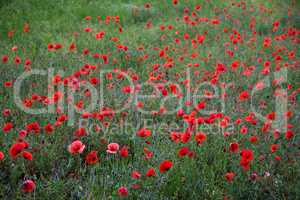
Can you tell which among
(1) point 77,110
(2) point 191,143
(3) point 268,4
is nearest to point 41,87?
(1) point 77,110

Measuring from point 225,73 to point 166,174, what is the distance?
3.08 metres

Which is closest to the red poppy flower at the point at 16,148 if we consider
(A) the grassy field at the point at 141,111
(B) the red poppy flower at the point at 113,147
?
(A) the grassy field at the point at 141,111

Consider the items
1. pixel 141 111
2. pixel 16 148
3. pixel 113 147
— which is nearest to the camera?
pixel 16 148

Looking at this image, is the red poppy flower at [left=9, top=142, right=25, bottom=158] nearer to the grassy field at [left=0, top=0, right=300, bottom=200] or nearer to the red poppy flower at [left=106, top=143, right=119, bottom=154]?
the grassy field at [left=0, top=0, right=300, bottom=200]

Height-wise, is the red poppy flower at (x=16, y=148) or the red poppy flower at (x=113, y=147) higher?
the red poppy flower at (x=16, y=148)

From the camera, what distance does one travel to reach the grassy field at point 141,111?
3.33 meters

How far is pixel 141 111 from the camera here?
15.3 ft

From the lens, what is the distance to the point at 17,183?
332 centimetres

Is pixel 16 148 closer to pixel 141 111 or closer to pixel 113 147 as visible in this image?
pixel 113 147

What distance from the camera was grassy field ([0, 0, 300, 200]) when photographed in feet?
10.9

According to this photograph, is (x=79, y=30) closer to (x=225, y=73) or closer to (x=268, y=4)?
(x=225, y=73)

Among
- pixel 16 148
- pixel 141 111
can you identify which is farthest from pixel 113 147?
pixel 141 111

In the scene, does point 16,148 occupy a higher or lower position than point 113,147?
higher

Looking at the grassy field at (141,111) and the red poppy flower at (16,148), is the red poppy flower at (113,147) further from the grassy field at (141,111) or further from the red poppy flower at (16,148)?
the red poppy flower at (16,148)
